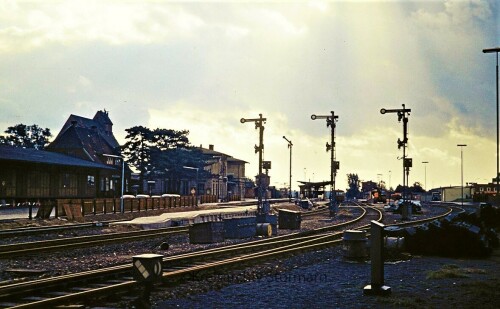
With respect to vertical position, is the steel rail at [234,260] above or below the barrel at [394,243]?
below

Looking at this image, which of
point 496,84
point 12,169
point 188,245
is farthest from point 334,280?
point 12,169

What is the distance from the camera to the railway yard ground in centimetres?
928

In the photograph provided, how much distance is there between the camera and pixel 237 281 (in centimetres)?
1155

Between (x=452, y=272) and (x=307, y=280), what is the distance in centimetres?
354

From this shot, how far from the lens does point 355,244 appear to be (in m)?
15.4

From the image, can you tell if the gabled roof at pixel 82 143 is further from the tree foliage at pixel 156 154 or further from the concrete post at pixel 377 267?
the concrete post at pixel 377 267

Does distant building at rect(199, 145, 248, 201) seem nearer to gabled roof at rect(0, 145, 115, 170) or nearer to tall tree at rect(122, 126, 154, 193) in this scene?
tall tree at rect(122, 126, 154, 193)

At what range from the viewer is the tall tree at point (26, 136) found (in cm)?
9706

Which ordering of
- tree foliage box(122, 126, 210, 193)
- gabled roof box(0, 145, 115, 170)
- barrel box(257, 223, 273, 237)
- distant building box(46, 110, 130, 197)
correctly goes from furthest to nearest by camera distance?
tree foliage box(122, 126, 210, 193) → distant building box(46, 110, 130, 197) → gabled roof box(0, 145, 115, 170) → barrel box(257, 223, 273, 237)

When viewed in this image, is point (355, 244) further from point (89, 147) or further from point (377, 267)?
point (89, 147)

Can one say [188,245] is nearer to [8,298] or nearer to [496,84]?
[8,298]

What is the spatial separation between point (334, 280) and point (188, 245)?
877cm

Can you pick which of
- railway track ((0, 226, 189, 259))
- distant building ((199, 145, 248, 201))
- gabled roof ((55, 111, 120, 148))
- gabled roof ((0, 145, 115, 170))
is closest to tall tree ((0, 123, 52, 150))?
gabled roof ((55, 111, 120, 148))

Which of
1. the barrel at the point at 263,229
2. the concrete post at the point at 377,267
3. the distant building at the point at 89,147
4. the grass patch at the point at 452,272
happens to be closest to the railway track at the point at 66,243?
the barrel at the point at 263,229
